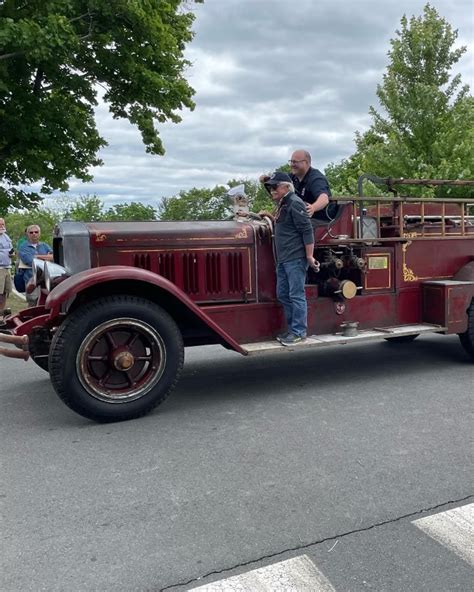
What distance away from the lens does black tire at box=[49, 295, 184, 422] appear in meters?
3.93

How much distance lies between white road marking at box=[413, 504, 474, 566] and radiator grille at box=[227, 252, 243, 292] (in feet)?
8.77

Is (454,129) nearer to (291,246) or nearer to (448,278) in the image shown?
(448,278)

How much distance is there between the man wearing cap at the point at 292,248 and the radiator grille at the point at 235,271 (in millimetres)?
358

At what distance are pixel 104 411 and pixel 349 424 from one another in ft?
5.90

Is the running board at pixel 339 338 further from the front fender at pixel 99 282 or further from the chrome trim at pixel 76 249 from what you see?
the chrome trim at pixel 76 249

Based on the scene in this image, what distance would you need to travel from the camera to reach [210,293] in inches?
191

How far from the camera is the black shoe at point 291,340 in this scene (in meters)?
4.75

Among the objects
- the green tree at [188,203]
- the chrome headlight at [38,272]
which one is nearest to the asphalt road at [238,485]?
the chrome headlight at [38,272]

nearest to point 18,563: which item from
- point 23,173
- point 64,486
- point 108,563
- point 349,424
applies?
point 108,563

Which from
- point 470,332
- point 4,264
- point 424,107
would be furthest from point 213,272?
point 424,107

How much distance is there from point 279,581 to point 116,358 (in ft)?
7.45

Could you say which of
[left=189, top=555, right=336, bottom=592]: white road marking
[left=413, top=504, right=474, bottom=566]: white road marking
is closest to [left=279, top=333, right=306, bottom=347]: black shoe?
[left=413, top=504, right=474, bottom=566]: white road marking

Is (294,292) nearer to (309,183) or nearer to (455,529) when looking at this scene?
(309,183)

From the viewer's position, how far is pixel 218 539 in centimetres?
253
